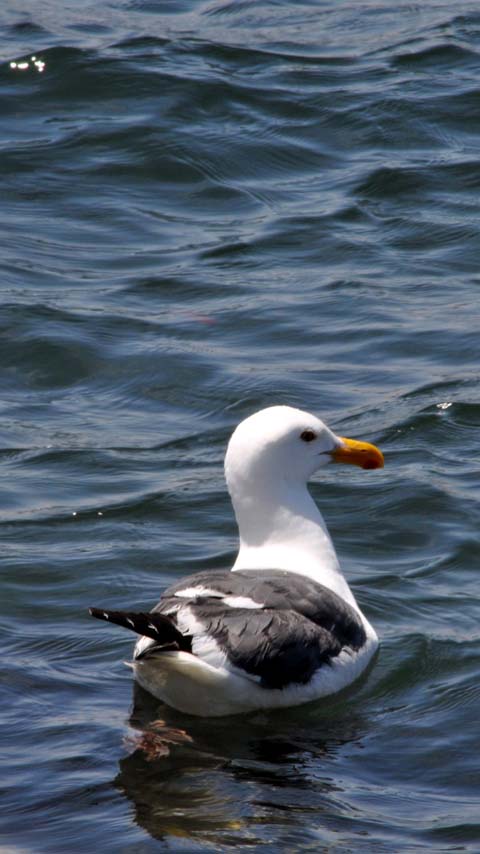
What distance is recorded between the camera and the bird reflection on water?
6016mm

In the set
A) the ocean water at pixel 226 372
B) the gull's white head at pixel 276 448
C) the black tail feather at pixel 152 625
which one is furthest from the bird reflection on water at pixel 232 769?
the gull's white head at pixel 276 448

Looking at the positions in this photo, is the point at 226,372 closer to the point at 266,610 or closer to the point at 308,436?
the point at 308,436

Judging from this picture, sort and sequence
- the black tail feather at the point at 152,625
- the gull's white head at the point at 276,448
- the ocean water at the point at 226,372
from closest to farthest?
the black tail feather at the point at 152,625 → the ocean water at the point at 226,372 → the gull's white head at the point at 276,448

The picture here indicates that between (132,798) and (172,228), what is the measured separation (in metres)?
7.55

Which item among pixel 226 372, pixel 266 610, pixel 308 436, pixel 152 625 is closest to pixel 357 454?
pixel 308 436

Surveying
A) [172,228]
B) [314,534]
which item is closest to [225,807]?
[314,534]

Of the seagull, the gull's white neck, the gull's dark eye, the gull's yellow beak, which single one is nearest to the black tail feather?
the seagull

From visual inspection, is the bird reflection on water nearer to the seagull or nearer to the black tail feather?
the seagull

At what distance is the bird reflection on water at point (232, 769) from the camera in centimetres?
602

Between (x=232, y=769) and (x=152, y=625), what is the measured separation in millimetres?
642

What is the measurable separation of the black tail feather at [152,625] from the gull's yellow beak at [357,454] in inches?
65.7

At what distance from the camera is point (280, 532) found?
7637 mm

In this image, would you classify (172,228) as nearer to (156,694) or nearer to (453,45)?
(453,45)

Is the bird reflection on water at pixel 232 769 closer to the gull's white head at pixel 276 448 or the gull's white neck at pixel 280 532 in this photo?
the gull's white neck at pixel 280 532
